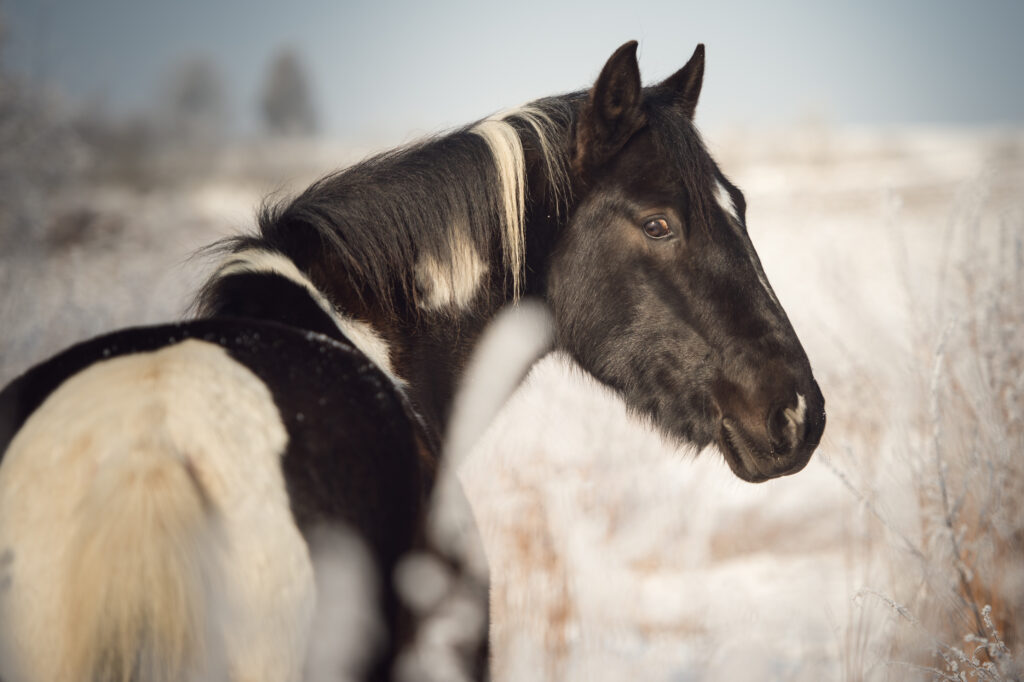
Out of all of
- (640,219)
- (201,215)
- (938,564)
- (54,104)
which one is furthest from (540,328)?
(201,215)

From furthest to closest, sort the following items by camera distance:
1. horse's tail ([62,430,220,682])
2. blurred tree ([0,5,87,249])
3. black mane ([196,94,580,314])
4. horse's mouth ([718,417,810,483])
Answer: blurred tree ([0,5,87,249])
horse's mouth ([718,417,810,483])
black mane ([196,94,580,314])
horse's tail ([62,430,220,682])

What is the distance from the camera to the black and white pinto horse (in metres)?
1.07

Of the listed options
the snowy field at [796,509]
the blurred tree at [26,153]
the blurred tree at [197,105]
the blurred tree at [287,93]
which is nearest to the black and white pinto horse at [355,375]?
the snowy field at [796,509]

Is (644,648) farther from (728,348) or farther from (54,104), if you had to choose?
(54,104)

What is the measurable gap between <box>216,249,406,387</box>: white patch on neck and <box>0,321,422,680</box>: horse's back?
0.55 m

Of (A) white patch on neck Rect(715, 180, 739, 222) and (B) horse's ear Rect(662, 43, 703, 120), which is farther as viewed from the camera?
(B) horse's ear Rect(662, 43, 703, 120)

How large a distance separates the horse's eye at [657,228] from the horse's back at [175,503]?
4.19 feet

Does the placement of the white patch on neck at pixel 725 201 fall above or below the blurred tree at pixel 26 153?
above

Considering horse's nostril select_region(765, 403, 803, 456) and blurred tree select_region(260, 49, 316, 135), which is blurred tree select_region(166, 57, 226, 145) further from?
horse's nostril select_region(765, 403, 803, 456)

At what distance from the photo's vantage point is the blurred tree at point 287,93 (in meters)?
54.7

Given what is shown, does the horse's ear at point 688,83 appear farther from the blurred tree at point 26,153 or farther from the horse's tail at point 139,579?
the blurred tree at point 26,153

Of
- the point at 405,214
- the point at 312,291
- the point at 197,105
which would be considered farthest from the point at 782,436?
the point at 197,105

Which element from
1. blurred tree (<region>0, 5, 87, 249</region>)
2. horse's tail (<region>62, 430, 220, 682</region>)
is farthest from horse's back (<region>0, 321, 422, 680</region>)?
blurred tree (<region>0, 5, 87, 249</region>)

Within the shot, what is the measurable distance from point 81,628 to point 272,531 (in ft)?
1.00
